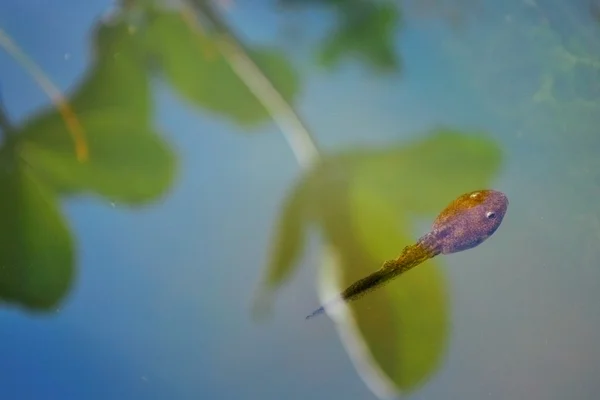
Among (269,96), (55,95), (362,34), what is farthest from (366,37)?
(55,95)

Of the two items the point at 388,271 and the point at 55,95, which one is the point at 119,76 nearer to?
the point at 55,95

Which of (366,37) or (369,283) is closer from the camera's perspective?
(369,283)

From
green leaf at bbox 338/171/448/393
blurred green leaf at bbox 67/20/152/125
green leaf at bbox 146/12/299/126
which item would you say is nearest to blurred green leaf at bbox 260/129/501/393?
green leaf at bbox 338/171/448/393

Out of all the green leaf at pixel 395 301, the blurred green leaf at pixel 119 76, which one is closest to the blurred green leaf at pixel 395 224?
the green leaf at pixel 395 301

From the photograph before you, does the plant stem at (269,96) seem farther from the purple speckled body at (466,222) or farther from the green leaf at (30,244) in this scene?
the green leaf at (30,244)

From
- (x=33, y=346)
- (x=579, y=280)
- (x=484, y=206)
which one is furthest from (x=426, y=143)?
(x=33, y=346)

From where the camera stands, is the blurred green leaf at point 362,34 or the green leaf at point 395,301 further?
the blurred green leaf at point 362,34

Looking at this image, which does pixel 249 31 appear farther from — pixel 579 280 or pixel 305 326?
pixel 579 280
